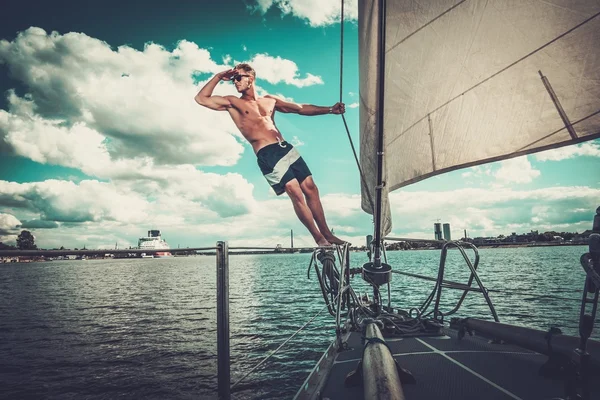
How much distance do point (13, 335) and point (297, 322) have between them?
1459cm

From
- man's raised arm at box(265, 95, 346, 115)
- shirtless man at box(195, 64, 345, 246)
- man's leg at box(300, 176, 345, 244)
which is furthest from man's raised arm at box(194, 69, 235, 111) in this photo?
man's leg at box(300, 176, 345, 244)

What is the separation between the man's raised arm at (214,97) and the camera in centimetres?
409

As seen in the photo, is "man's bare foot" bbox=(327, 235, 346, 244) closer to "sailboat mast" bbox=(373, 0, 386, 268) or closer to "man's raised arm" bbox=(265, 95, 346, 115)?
"sailboat mast" bbox=(373, 0, 386, 268)

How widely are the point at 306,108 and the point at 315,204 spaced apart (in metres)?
1.59

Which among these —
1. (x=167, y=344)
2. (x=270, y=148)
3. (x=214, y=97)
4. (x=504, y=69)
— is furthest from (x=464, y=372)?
(x=167, y=344)

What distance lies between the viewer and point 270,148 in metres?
4.23

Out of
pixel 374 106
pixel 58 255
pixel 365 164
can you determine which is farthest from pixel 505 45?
pixel 58 255

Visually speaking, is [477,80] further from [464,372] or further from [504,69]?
[464,372]

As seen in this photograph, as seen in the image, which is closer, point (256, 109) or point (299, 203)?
point (299, 203)

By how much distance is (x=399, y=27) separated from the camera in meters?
4.17

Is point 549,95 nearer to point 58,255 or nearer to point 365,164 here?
point 365,164

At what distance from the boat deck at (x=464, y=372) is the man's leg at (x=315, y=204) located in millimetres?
1545

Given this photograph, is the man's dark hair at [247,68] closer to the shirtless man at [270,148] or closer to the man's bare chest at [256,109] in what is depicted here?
the shirtless man at [270,148]

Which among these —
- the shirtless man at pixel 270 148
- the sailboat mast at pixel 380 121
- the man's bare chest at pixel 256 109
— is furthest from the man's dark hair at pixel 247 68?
the sailboat mast at pixel 380 121
